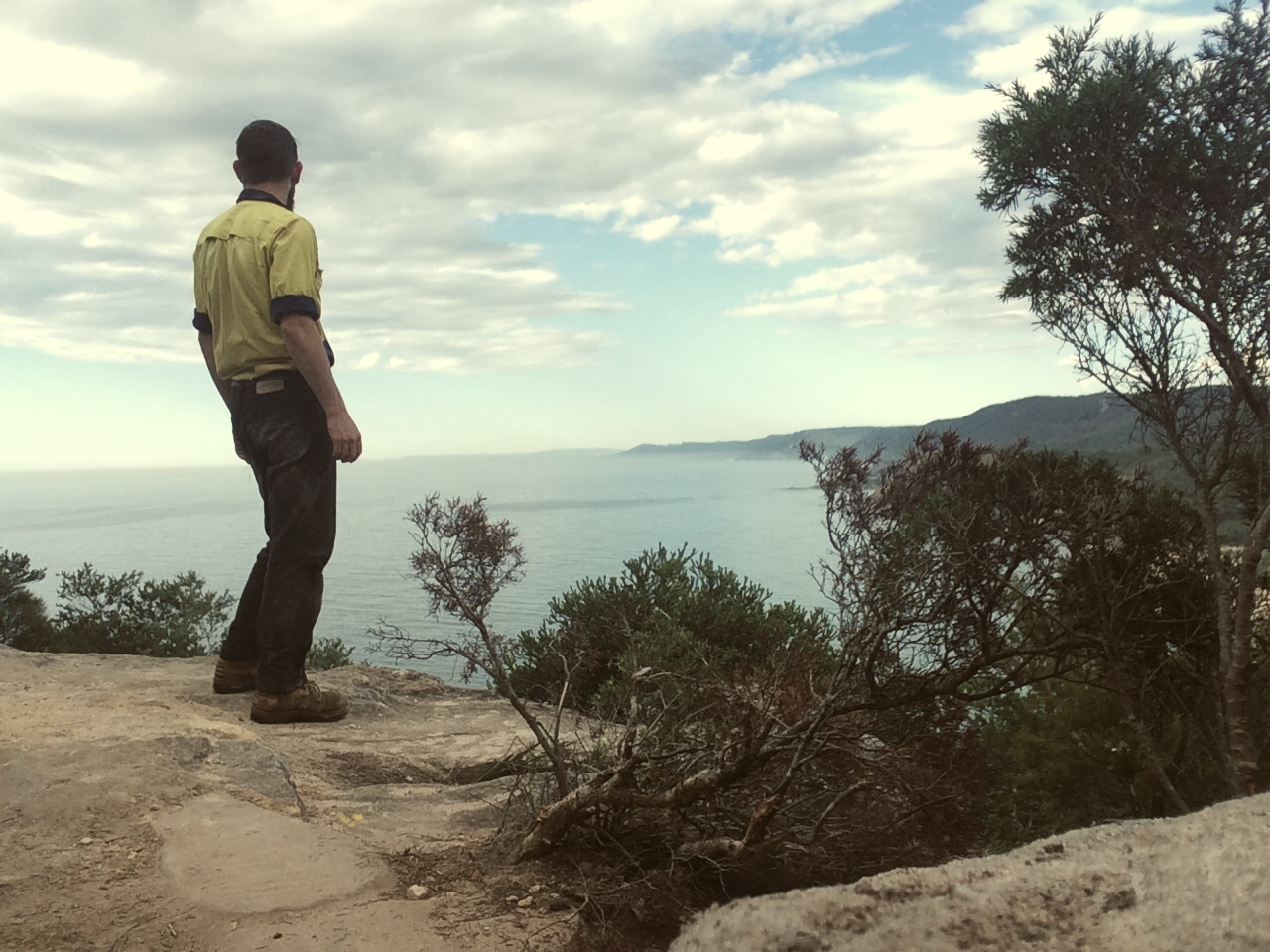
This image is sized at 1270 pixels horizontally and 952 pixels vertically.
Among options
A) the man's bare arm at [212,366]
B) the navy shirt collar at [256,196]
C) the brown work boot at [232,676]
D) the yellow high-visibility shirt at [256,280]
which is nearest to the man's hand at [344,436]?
the yellow high-visibility shirt at [256,280]

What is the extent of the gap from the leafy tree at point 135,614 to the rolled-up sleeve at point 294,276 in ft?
32.1

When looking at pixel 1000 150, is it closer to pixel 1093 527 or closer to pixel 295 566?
pixel 1093 527

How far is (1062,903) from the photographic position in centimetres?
208

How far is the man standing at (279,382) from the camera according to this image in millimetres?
5461

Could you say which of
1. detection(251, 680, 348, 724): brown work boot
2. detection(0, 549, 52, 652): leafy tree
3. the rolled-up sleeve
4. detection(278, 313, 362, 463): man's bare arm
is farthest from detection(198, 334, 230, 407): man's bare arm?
detection(0, 549, 52, 652): leafy tree

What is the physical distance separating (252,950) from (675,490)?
60071 millimetres

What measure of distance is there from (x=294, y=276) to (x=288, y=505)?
1.34m

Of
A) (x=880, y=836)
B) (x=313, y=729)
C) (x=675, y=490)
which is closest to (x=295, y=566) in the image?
(x=313, y=729)

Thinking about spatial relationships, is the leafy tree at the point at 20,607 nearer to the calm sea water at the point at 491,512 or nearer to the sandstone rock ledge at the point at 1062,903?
the calm sea water at the point at 491,512

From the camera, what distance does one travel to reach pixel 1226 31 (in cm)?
694

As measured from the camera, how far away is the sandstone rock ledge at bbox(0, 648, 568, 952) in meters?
3.06

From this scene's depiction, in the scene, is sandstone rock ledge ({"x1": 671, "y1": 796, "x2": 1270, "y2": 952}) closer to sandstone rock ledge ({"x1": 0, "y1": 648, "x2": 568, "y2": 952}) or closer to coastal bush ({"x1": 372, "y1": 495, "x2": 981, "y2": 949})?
coastal bush ({"x1": 372, "y1": 495, "x2": 981, "y2": 949})

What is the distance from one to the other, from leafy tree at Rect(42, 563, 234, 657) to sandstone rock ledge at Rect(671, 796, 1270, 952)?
1323 centimetres

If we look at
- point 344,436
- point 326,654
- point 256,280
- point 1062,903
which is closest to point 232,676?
point 344,436
